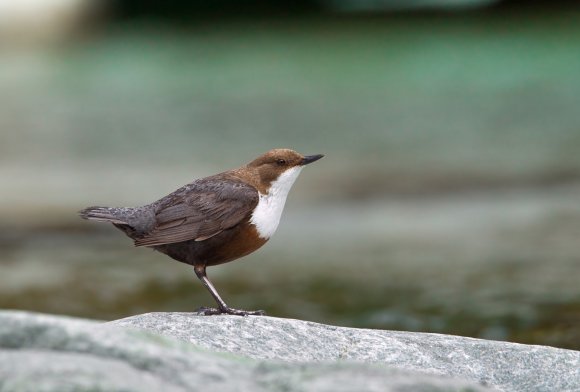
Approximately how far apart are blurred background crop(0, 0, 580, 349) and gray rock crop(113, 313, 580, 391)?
3068 mm

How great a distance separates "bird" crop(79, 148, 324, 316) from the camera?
424cm

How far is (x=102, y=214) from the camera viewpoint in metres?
4.33

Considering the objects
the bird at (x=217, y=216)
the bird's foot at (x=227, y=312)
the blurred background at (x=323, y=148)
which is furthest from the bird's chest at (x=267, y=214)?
the blurred background at (x=323, y=148)

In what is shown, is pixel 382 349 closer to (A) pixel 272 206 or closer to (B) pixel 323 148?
(A) pixel 272 206

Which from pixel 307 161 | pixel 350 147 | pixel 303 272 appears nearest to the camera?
pixel 307 161

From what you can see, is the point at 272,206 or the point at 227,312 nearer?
the point at 227,312

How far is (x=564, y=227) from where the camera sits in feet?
35.0

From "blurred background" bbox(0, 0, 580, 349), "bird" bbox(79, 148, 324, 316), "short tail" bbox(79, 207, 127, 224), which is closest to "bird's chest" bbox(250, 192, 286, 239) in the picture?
"bird" bbox(79, 148, 324, 316)

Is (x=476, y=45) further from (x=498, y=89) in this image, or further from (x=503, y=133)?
(x=503, y=133)

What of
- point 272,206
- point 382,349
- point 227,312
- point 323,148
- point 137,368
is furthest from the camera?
point 323,148

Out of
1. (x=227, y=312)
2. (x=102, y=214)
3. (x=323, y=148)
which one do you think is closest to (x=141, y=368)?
(x=227, y=312)

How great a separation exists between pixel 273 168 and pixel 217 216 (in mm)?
325

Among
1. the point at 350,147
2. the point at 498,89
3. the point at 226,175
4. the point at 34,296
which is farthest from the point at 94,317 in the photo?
the point at 498,89

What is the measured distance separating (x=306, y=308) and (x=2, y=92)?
11.8 m
